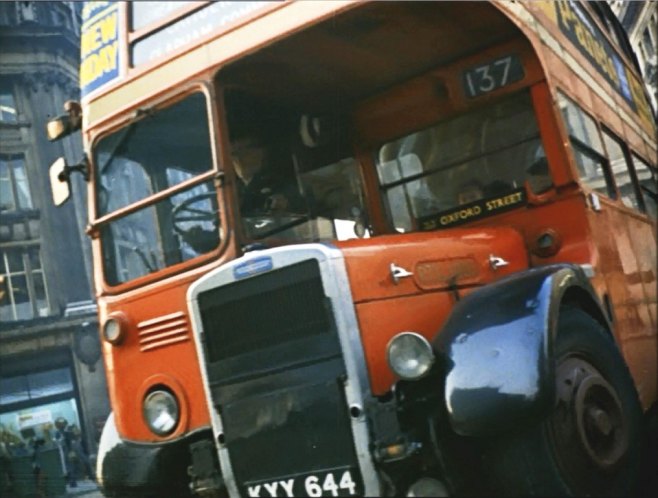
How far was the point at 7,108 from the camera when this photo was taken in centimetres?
606

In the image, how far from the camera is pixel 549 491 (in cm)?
243

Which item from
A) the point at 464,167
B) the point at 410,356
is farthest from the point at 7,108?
the point at 410,356

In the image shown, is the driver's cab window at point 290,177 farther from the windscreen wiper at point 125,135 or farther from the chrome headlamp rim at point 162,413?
the chrome headlamp rim at point 162,413

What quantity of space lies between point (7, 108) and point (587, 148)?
4857 millimetres

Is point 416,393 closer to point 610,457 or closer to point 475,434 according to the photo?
point 475,434

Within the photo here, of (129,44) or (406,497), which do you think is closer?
(406,497)

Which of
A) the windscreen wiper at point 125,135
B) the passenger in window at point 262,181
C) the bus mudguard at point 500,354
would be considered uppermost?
the windscreen wiper at point 125,135

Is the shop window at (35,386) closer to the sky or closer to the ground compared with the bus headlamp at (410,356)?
closer to the sky

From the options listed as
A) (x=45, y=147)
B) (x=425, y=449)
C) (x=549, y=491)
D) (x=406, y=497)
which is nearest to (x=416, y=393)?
(x=425, y=449)

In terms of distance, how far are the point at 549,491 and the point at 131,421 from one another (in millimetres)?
2001

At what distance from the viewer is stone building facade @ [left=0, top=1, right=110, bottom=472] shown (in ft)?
19.0

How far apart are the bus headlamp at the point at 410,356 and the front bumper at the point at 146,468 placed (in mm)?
1125

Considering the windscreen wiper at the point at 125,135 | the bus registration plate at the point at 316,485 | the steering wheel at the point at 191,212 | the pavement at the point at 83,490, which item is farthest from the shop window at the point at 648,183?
the pavement at the point at 83,490

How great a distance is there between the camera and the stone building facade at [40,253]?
579cm
